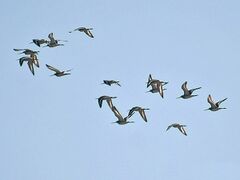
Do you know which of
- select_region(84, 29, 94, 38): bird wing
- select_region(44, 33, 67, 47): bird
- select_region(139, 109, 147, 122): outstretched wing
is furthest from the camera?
select_region(84, 29, 94, 38): bird wing

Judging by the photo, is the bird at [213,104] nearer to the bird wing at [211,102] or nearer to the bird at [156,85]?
the bird wing at [211,102]

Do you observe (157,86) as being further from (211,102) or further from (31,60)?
(31,60)

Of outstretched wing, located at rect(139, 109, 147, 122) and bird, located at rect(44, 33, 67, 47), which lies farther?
outstretched wing, located at rect(139, 109, 147, 122)

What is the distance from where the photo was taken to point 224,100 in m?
86.4

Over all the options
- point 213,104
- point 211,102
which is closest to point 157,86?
point 211,102

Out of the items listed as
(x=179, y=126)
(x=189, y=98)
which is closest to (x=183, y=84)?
(x=189, y=98)

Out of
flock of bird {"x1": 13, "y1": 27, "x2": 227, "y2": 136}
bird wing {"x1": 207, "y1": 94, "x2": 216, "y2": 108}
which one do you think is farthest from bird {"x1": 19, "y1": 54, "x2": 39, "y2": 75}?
bird wing {"x1": 207, "y1": 94, "x2": 216, "y2": 108}

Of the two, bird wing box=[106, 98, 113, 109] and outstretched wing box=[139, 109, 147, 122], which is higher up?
bird wing box=[106, 98, 113, 109]

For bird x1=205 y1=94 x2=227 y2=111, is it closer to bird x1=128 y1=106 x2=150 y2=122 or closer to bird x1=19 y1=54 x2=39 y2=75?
bird x1=128 y1=106 x2=150 y2=122

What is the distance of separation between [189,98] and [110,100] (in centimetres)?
990

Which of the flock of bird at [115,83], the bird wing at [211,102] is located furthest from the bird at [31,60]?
the bird wing at [211,102]

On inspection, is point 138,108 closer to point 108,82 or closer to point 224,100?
point 108,82

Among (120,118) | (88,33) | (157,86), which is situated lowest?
(120,118)

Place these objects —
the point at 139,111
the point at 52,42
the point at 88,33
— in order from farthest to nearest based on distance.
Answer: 1. the point at 88,33
2. the point at 139,111
3. the point at 52,42
